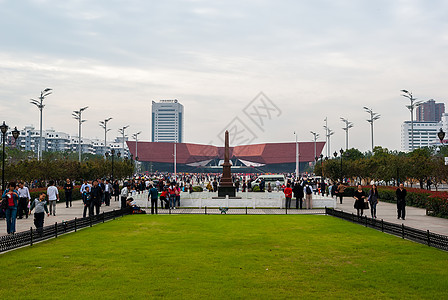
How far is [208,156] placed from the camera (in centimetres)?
10719

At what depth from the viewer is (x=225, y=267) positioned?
7469mm

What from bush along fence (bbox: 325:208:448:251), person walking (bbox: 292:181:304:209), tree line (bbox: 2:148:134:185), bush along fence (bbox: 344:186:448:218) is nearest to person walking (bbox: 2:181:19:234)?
bush along fence (bbox: 325:208:448:251)

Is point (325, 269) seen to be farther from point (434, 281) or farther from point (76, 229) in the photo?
point (76, 229)

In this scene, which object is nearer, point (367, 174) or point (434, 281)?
point (434, 281)

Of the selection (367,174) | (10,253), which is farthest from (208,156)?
(10,253)

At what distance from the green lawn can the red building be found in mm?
84298

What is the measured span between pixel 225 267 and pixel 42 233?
5196 mm

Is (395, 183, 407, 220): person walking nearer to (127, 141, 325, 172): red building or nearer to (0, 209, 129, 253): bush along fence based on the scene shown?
(0, 209, 129, 253): bush along fence

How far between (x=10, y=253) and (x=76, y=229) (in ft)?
12.0

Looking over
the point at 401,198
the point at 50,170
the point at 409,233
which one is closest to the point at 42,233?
the point at 409,233

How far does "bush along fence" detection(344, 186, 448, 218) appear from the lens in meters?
17.3

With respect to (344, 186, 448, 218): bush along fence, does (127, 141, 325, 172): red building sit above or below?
above

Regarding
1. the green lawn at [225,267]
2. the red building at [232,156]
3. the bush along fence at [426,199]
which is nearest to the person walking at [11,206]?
the green lawn at [225,267]

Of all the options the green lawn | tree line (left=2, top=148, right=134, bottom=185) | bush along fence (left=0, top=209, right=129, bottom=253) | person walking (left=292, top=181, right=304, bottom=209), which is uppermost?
tree line (left=2, top=148, right=134, bottom=185)
